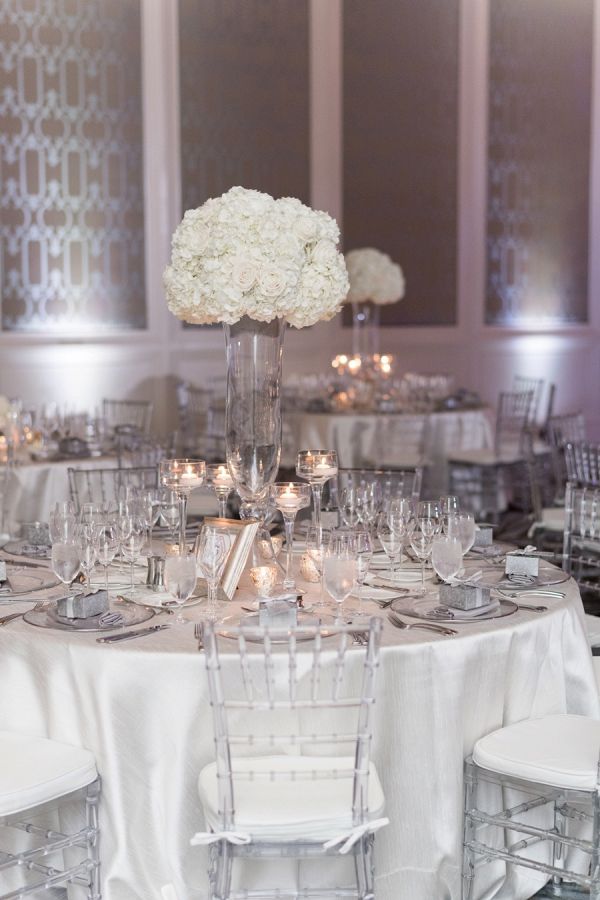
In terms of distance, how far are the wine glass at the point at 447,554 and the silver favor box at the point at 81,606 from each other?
87cm

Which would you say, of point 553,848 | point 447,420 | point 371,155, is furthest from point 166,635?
point 371,155

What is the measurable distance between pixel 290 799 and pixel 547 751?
2.19 ft

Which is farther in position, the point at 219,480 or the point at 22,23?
the point at 22,23

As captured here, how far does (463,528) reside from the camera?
3.21 metres

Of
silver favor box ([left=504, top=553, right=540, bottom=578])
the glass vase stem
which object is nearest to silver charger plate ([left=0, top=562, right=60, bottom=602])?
the glass vase stem

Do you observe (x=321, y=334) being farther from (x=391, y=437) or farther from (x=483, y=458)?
(x=483, y=458)

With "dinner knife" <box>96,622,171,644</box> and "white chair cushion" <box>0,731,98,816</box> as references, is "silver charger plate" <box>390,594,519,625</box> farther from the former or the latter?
"white chair cushion" <box>0,731,98,816</box>

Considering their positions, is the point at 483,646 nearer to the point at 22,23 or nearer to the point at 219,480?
the point at 219,480

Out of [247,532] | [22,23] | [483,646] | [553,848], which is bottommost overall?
[553,848]

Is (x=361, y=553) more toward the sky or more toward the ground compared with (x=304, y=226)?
more toward the ground

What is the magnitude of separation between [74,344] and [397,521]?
6.27 meters

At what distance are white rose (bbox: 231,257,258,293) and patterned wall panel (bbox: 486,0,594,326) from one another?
26.6ft

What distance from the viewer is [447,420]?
8.10m

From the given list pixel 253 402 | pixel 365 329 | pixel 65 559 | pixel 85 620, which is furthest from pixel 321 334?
pixel 85 620
